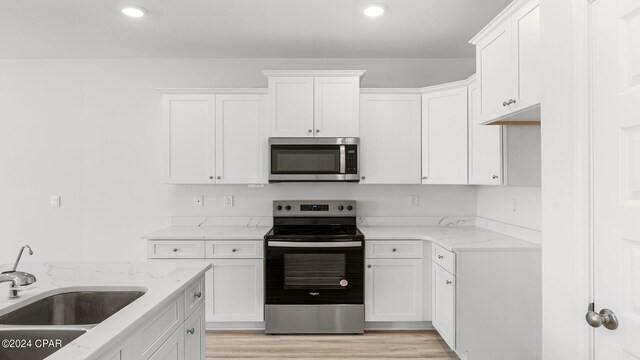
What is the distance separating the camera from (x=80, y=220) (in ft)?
12.0

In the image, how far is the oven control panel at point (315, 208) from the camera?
3.52 m

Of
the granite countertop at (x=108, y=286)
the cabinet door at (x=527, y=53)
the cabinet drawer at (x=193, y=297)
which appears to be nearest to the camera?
the granite countertop at (x=108, y=286)

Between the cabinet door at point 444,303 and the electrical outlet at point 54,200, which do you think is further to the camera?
the electrical outlet at point 54,200

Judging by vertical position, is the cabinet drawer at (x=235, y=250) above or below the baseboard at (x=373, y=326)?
above

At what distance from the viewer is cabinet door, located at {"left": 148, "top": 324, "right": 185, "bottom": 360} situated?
1366 millimetres

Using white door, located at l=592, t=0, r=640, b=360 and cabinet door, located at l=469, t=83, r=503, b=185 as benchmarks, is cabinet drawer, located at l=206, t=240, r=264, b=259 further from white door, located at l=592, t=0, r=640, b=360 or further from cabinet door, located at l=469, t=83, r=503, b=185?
white door, located at l=592, t=0, r=640, b=360

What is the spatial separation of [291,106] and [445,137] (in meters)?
1.36

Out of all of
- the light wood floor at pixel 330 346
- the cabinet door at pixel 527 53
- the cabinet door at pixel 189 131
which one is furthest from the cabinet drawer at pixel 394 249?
the cabinet door at pixel 189 131

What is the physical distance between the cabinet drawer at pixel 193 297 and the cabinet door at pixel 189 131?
1.63 metres

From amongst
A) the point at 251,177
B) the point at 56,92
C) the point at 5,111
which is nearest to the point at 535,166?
the point at 251,177

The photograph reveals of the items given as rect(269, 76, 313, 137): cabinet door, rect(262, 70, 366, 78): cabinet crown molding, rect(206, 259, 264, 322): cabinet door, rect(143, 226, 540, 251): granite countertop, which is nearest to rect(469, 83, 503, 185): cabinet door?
rect(143, 226, 540, 251): granite countertop

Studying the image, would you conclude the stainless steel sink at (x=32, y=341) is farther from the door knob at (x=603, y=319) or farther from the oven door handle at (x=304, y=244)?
the oven door handle at (x=304, y=244)

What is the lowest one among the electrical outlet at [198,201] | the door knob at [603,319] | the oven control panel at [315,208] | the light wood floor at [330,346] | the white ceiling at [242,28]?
the light wood floor at [330,346]

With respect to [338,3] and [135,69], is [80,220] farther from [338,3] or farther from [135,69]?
[338,3]
